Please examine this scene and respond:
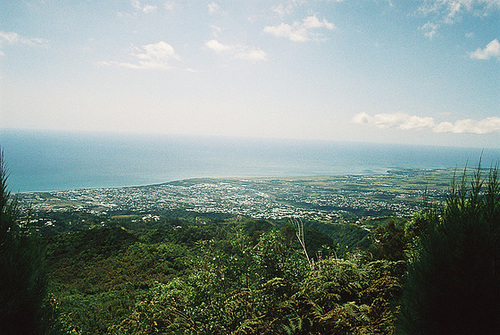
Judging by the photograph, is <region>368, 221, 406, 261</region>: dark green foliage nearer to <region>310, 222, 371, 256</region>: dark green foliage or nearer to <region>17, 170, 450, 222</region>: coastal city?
<region>310, 222, 371, 256</region>: dark green foliage

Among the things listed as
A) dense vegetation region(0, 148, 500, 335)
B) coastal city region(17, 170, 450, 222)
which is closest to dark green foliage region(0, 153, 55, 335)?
dense vegetation region(0, 148, 500, 335)

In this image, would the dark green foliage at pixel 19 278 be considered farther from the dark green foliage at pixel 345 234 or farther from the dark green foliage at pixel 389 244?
the dark green foliage at pixel 345 234

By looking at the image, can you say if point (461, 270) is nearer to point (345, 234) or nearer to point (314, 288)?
point (314, 288)

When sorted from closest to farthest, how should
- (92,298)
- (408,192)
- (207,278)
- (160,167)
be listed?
(207,278), (92,298), (408,192), (160,167)

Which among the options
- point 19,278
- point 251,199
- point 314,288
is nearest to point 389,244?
point 314,288

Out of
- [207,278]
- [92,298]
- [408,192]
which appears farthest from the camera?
[408,192]

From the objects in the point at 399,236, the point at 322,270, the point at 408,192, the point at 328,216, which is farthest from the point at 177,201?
the point at 408,192

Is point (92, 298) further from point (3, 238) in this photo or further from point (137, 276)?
point (3, 238)
